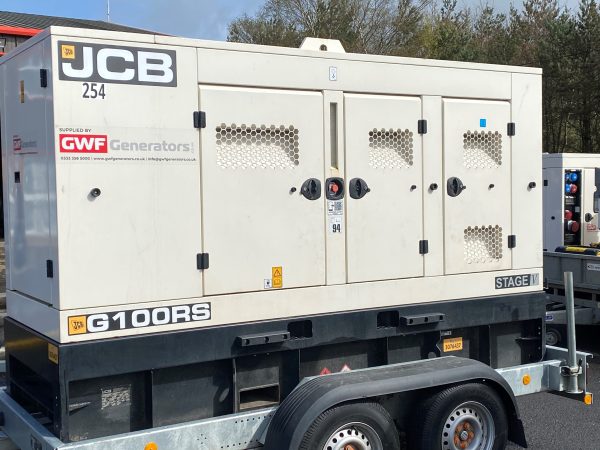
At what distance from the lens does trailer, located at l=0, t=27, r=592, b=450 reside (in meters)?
3.86

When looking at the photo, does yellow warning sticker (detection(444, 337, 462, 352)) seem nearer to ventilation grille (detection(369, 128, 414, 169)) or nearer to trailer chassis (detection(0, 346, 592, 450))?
trailer chassis (detection(0, 346, 592, 450))

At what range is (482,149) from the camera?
5215 millimetres

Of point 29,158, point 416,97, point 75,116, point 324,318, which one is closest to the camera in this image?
point 75,116

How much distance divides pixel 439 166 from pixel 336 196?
32.8 inches

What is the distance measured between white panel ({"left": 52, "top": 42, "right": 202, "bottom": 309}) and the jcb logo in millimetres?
43

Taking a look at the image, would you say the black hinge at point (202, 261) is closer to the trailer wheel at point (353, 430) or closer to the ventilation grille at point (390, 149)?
the trailer wheel at point (353, 430)

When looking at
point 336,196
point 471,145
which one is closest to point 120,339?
point 336,196

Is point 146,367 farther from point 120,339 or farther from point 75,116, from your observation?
point 75,116

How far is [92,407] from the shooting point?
153 inches

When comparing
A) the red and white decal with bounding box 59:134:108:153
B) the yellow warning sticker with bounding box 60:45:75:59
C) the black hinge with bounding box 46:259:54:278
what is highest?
the yellow warning sticker with bounding box 60:45:75:59

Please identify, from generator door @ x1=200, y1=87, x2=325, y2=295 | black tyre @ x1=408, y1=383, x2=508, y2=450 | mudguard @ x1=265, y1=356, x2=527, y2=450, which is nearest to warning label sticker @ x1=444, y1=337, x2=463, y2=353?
mudguard @ x1=265, y1=356, x2=527, y2=450

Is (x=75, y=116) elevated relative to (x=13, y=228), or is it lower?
elevated

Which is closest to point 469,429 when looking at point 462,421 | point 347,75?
point 462,421

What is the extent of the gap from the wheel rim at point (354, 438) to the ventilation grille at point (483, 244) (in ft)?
4.87
